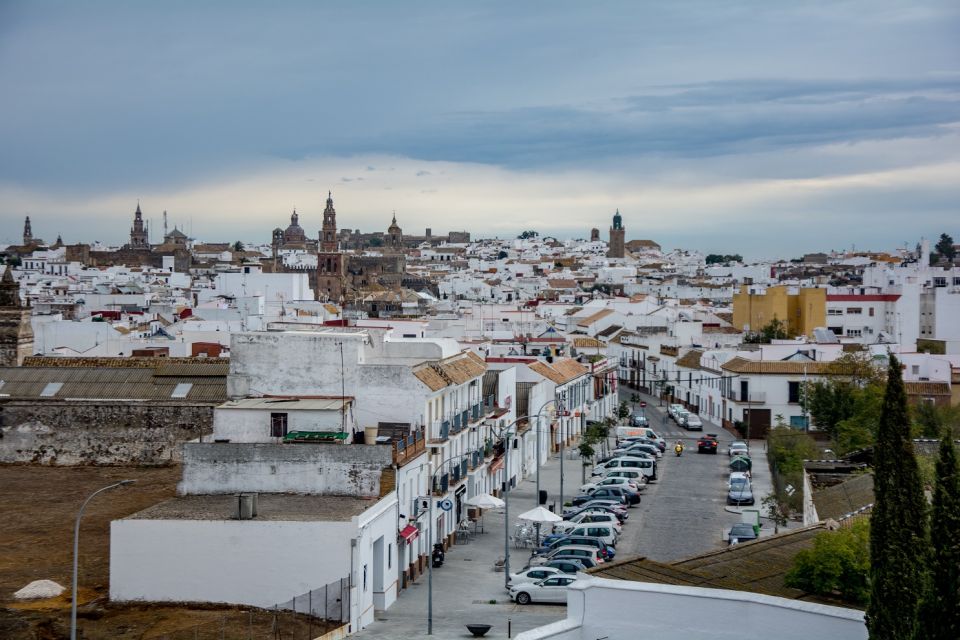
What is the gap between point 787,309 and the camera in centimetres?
9588

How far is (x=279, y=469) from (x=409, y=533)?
13.3 ft

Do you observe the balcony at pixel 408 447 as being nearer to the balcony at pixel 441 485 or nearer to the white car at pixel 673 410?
the balcony at pixel 441 485

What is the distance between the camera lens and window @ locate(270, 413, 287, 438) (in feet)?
114

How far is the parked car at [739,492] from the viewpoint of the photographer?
45.5 m

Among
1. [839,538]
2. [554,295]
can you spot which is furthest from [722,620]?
[554,295]

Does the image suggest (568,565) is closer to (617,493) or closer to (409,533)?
(409,533)

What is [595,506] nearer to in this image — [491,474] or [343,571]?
[491,474]

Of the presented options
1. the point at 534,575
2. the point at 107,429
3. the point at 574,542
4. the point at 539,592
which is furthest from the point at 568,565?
the point at 107,429

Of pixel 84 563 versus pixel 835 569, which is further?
pixel 84 563

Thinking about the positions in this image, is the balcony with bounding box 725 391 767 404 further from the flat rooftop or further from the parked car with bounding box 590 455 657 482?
the flat rooftop

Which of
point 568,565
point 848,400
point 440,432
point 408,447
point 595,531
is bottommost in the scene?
point 595,531

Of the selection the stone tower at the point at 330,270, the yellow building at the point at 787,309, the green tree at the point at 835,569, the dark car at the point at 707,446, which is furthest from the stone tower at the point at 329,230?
the green tree at the point at 835,569

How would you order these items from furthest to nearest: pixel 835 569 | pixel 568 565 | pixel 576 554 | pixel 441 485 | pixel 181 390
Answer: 1. pixel 181 390
2. pixel 441 485
3. pixel 576 554
4. pixel 568 565
5. pixel 835 569

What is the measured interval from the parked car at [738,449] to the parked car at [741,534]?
1803cm
